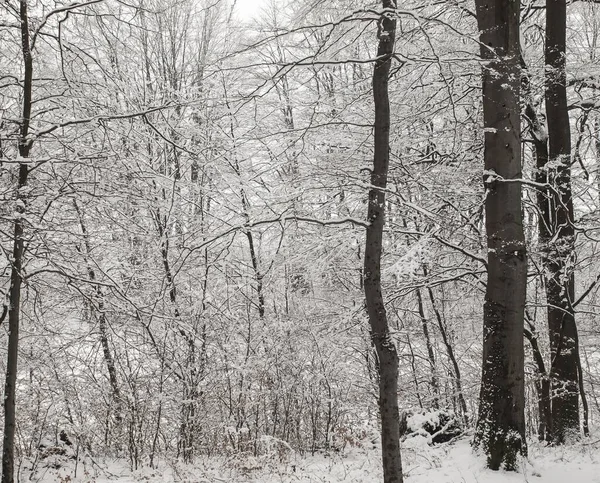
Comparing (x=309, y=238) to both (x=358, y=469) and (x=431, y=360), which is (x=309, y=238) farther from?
(x=431, y=360)

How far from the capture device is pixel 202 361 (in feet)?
25.1

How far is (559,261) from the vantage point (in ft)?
21.2

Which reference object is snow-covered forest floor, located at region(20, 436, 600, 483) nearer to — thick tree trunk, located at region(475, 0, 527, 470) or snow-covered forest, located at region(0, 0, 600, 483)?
snow-covered forest, located at region(0, 0, 600, 483)

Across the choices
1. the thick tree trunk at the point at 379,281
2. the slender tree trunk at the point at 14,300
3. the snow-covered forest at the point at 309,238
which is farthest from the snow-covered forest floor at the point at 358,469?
the slender tree trunk at the point at 14,300

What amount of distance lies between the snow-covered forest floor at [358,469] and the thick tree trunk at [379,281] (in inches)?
40.1

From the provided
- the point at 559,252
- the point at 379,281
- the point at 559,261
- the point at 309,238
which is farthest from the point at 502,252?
the point at 309,238

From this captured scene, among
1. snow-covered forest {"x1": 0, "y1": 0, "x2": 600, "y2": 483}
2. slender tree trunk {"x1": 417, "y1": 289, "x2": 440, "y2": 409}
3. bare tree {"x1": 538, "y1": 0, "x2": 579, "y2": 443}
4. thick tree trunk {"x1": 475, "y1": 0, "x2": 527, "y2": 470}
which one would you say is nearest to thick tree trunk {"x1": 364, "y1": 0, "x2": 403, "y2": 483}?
snow-covered forest {"x1": 0, "y1": 0, "x2": 600, "y2": 483}

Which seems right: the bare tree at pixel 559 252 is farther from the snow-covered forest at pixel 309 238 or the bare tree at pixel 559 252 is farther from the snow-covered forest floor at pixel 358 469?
the snow-covered forest floor at pixel 358 469

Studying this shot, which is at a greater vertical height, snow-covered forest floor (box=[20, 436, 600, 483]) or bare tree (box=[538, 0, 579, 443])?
bare tree (box=[538, 0, 579, 443])

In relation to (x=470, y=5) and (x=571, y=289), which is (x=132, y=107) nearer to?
(x=470, y=5)

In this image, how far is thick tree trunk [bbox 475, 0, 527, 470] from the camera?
487cm

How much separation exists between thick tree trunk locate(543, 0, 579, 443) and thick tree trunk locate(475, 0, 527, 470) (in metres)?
1.22

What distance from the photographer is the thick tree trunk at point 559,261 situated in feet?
20.7

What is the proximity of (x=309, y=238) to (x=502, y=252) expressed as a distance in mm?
3042
